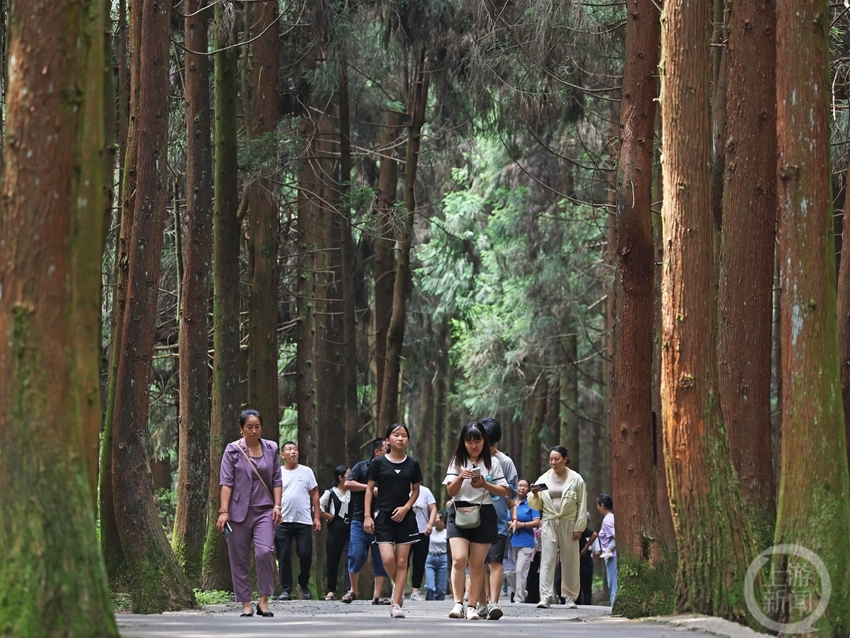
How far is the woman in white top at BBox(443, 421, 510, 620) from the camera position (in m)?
12.1

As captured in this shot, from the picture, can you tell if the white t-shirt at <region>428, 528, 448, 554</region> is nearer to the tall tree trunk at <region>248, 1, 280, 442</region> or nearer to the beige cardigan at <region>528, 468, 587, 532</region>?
the tall tree trunk at <region>248, 1, 280, 442</region>

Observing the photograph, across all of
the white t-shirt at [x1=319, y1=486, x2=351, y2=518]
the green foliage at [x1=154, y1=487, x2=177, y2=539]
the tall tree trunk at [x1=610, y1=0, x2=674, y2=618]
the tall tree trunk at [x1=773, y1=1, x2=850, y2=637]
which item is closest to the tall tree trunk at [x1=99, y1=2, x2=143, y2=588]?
the tall tree trunk at [x1=610, y1=0, x2=674, y2=618]

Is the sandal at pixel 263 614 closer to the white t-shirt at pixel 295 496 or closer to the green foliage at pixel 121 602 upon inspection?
the green foliage at pixel 121 602

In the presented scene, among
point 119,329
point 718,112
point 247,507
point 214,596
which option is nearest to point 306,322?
point 214,596

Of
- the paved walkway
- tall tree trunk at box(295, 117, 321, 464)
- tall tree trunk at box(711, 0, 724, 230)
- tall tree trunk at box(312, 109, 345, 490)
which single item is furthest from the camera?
tall tree trunk at box(295, 117, 321, 464)

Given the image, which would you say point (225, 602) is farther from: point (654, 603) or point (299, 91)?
point (299, 91)

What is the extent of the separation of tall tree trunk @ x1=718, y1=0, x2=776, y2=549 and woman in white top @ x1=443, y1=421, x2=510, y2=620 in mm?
2486

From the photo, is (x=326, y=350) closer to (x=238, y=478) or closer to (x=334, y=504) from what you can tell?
(x=334, y=504)

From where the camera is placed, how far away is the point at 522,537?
20016 millimetres

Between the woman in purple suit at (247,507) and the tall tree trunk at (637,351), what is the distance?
12.5 feet

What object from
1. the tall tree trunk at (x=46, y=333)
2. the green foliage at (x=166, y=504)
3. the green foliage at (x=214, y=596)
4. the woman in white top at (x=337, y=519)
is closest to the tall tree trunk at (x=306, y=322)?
the green foliage at (x=166, y=504)

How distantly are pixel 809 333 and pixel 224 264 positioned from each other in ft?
31.2

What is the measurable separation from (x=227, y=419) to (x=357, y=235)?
12.6 m

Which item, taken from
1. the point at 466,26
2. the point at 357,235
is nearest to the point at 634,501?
the point at 466,26
